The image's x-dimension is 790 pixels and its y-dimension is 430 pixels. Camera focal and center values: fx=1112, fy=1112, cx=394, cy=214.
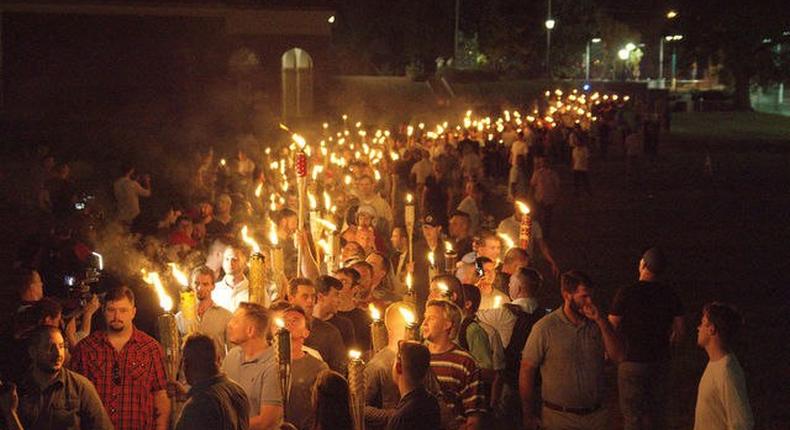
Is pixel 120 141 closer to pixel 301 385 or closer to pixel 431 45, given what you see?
pixel 301 385

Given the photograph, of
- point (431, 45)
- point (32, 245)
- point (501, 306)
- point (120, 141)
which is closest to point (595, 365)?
point (501, 306)

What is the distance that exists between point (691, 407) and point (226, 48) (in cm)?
3192

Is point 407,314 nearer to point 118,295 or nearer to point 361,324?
point 118,295

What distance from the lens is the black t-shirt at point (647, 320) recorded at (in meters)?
7.40

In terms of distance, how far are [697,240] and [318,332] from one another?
1351 centimetres

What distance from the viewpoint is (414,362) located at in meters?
4.85

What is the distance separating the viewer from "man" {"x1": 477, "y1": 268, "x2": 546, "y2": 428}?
7094 millimetres

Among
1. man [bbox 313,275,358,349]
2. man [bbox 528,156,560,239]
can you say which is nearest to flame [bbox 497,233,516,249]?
man [bbox 313,275,358,349]

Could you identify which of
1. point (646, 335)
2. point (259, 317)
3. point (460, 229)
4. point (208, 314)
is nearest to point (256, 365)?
point (259, 317)

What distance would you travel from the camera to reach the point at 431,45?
6631 cm

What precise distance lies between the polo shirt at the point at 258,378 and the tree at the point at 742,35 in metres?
66.1

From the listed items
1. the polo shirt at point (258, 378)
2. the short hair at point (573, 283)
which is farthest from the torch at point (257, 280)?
the short hair at point (573, 283)

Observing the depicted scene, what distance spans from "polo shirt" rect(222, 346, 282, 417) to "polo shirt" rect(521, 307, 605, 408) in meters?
1.66

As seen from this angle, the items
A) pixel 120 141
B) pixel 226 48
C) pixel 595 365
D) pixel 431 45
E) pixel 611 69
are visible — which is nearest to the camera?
pixel 595 365
